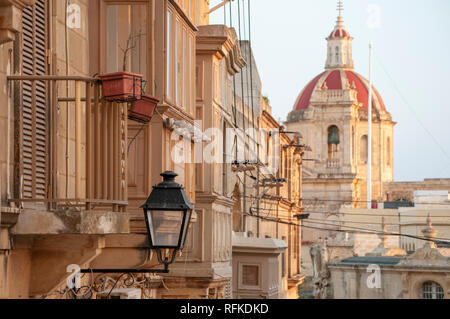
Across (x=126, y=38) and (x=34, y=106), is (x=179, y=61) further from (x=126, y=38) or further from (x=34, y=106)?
(x=34, y=106)

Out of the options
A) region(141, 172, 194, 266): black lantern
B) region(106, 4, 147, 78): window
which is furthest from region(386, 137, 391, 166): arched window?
region(141, 172, 194, 266): black lantern

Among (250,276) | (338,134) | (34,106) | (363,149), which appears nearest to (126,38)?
(34,106)

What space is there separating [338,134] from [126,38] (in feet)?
348

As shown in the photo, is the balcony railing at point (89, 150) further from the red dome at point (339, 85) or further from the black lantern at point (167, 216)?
the red dome at point (339, 85)

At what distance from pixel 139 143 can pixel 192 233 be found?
304 inches

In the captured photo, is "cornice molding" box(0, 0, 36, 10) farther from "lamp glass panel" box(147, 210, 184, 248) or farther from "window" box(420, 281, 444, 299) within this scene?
"window" box(420, 281, 444, 299)

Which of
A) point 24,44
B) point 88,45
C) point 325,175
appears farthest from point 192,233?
point 325,175

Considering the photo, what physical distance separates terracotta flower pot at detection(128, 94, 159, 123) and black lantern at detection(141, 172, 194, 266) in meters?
1.71

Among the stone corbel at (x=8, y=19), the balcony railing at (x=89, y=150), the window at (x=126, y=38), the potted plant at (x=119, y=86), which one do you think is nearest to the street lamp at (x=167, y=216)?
the balcony railing at (x=89, y=150)

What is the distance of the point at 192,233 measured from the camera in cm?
1991

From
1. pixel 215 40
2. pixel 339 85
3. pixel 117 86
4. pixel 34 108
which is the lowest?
pixel 34 108

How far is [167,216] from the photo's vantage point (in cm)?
895

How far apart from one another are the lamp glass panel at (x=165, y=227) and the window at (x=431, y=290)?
5827 cm

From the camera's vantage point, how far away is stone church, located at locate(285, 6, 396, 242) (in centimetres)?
11144
